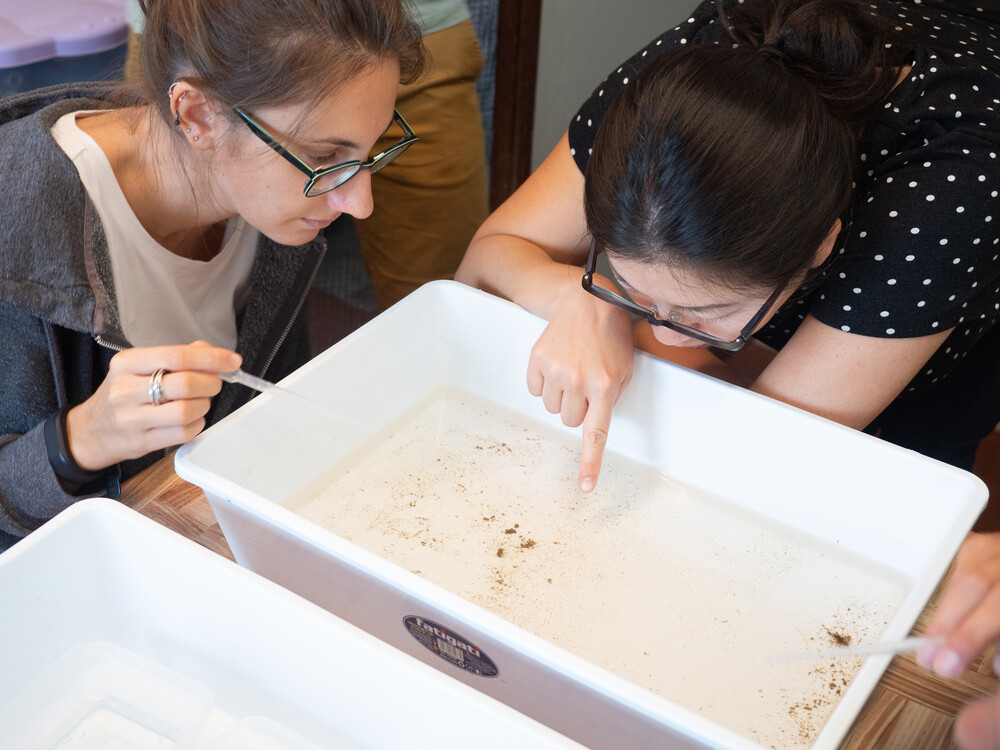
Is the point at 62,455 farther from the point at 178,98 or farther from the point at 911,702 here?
the point at 911,702

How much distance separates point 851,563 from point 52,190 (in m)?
0.97

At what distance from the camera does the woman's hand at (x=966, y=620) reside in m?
0.57

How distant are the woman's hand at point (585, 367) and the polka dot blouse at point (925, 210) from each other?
0.22 m

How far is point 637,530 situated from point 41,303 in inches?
27.5

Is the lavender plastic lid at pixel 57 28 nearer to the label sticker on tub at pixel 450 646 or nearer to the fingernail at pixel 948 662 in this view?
the label sticker on tub at pixel 450 646

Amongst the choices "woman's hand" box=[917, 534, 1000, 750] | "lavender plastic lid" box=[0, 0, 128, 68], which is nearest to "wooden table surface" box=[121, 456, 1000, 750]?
"woman's hand" box=[917, 534, 1000, 750]

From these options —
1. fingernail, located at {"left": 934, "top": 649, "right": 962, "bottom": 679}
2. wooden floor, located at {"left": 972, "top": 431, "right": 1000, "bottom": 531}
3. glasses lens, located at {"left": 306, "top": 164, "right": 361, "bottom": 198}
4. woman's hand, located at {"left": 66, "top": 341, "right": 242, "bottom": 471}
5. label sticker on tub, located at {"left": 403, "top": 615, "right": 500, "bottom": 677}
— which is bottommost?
wooden floor, located at {"left": 972, "top": 431, "right": 1000, "bottom": 531}

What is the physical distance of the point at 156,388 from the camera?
0.83m

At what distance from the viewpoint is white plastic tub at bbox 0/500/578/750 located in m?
0.69

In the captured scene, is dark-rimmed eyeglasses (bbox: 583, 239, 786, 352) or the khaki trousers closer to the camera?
dark-rimmed eyeglasses (bbox: 583, 239, 786, 352)

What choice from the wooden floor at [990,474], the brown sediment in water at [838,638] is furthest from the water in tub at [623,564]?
the wooden floor at [990,474]

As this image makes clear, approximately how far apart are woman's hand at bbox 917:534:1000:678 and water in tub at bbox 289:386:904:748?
26cm

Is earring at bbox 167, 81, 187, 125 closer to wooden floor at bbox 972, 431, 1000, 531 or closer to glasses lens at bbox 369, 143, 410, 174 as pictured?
glasses lens at bbox 369, 143, 410, 174

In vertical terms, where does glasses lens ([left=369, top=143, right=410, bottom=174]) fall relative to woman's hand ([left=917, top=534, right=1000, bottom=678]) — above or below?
above
